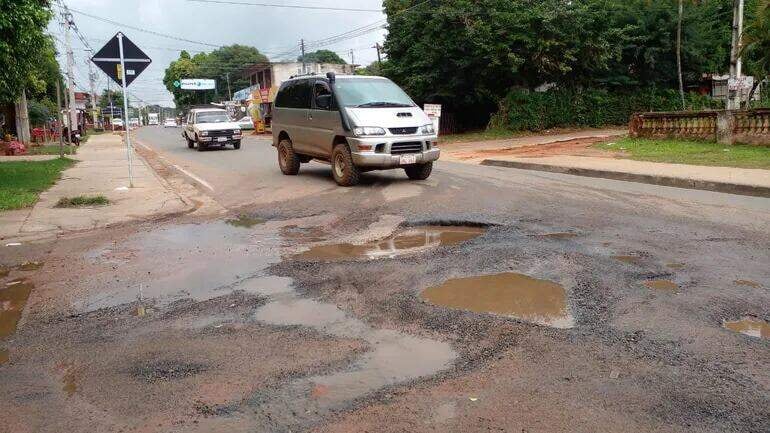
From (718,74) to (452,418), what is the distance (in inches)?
1536

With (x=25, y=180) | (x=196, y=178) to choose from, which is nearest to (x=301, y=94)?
(x=196, y=178)

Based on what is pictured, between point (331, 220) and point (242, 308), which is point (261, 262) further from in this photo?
point (331, 220)

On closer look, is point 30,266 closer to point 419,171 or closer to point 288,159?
point 419,171

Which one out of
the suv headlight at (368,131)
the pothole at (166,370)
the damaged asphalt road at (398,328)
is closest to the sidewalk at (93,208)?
the damaged asphalt road at (398,328)

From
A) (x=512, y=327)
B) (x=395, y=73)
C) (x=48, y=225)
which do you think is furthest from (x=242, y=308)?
(x=395, y=73)

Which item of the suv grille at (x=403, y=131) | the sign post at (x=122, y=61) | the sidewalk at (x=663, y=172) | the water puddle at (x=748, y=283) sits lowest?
the water puddle at (x=748, y=283)

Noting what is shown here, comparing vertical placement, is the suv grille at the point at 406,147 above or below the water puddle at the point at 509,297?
above

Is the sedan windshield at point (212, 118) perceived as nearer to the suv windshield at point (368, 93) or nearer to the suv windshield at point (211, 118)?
the suv windshield at point (211, 118)

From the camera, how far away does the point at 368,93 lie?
12.1m

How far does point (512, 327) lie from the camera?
4.34 metres

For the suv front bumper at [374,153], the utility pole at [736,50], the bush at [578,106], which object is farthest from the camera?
the bush at [578,106]

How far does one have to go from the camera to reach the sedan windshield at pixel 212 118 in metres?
27.1

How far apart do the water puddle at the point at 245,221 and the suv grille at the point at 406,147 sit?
313cm

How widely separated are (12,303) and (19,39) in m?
7.11
